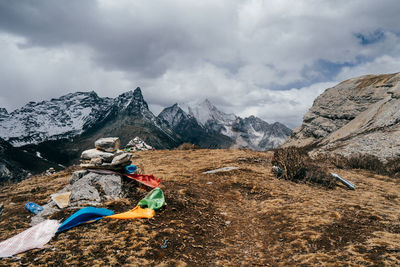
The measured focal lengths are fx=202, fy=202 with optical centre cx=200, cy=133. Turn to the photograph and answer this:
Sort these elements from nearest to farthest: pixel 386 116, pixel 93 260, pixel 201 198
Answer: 1. pixel 93 260
2. pixel 201 198
3. pixel 386 116

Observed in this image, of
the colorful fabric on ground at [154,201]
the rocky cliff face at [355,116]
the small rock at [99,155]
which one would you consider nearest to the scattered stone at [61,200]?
the small rock at [99,155]

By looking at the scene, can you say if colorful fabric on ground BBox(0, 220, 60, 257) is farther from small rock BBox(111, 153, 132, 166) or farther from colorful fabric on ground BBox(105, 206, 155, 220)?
small rock BBox(111, 153, 132, 166)

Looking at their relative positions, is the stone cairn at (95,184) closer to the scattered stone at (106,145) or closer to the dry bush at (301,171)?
the scattered stone at (106,145)

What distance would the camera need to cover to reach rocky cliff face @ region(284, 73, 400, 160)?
16.0 metres

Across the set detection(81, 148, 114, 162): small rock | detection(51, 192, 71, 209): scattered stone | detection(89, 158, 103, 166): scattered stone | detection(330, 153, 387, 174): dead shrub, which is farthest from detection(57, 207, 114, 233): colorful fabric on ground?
detection(330, 153, 387, 174): dead shrub

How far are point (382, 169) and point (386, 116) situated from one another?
979 cm

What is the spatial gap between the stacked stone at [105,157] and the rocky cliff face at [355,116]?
52.5 feet

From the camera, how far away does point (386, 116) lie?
1850cm

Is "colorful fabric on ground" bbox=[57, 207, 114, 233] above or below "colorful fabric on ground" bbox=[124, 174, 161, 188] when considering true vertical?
below

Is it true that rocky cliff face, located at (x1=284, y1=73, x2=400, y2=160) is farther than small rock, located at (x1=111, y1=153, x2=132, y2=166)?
Yes

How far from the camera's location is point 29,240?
3.95m

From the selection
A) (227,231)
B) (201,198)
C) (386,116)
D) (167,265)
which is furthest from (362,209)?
(386,116)

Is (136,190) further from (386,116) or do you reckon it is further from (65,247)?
(386,116)

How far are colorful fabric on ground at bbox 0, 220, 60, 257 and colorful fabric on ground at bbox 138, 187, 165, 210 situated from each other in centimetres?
199
